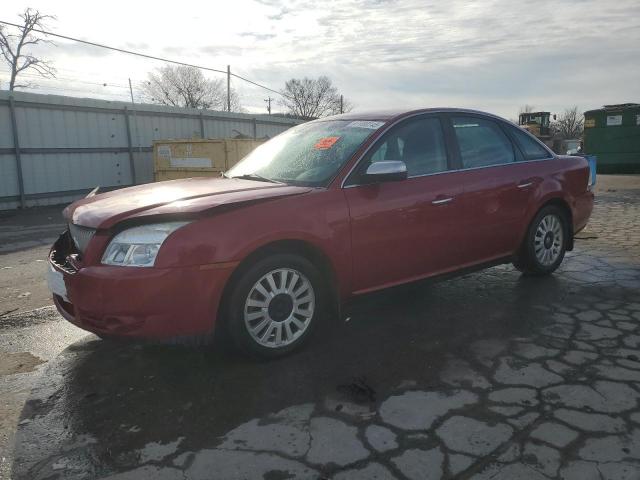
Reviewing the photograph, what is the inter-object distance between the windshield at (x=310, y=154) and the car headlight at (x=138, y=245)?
1055 millimetres

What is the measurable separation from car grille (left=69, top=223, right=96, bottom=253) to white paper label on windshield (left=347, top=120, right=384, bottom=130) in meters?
2.06

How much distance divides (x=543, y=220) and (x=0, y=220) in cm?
1045

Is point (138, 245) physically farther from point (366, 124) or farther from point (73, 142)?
point (73, 142)

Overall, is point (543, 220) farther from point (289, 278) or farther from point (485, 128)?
point (289, 278)

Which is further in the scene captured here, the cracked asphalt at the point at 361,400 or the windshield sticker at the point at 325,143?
the windshield sticker at the point at 325,143

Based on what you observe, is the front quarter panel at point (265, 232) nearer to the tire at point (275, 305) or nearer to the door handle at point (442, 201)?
the tire at point (275, 305)

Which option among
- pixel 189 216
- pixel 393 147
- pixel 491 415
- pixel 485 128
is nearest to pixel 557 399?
pixel 491 415

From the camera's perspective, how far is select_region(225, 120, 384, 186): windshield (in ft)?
11.8

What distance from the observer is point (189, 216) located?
2.90 m

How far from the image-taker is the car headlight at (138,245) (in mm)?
2840

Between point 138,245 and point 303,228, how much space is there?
0.99m

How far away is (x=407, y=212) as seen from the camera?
3676mm

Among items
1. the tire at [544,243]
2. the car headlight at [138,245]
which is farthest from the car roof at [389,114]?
the car headlight at [138,245]

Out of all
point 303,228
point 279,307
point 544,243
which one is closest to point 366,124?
point 303,228
